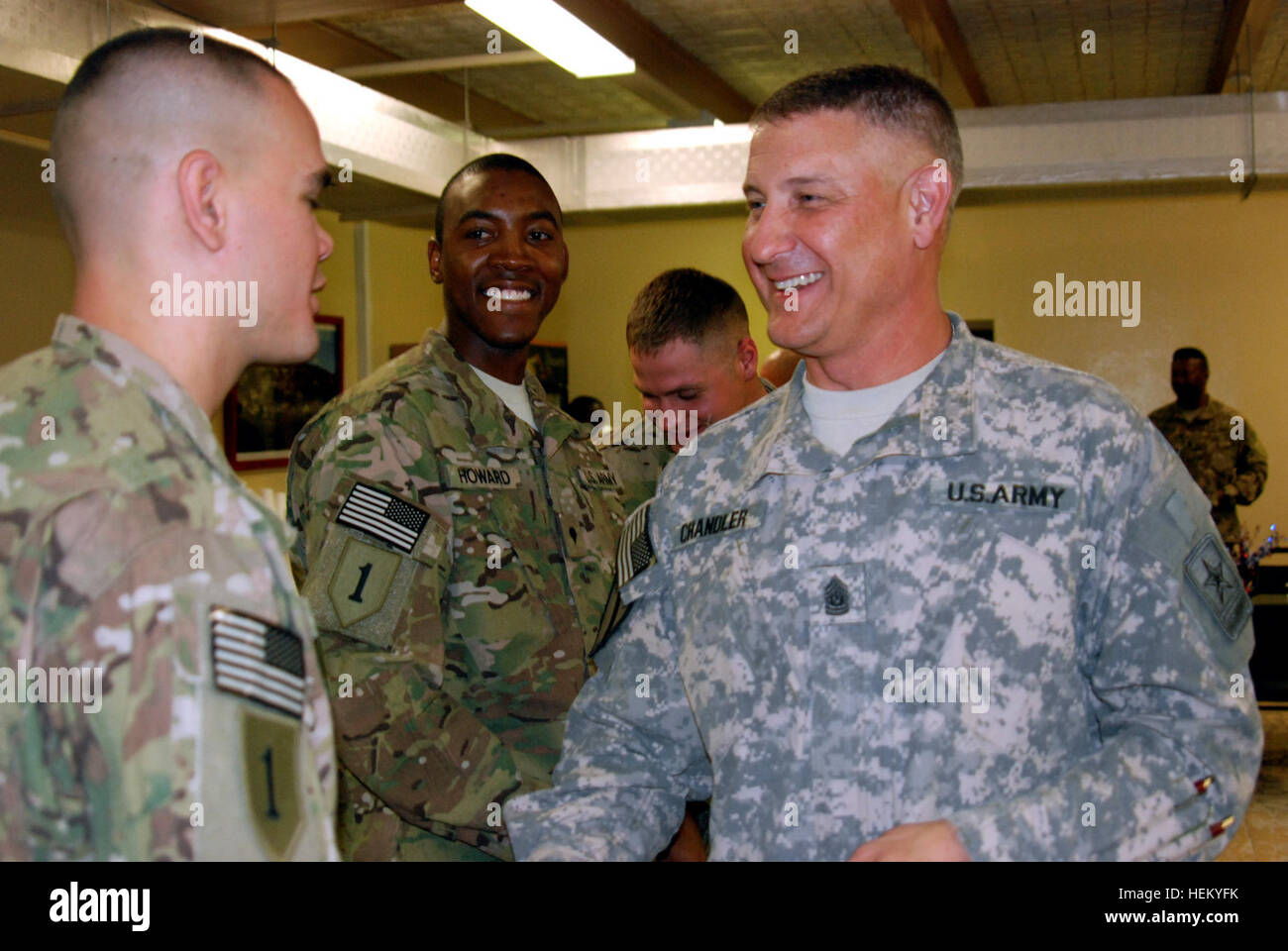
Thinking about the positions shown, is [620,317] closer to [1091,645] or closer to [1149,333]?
[1149,333]

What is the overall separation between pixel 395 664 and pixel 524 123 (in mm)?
6745

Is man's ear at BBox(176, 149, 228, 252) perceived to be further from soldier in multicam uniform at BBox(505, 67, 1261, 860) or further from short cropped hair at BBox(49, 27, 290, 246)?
soldier in multicam uniform at BBox(505, 67, 1261, 860)

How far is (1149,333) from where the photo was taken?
8.39 metres

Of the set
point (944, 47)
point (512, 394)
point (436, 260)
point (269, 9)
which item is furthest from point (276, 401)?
point (512, 394)

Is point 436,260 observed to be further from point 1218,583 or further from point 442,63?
point 442,63

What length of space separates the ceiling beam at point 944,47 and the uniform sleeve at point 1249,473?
269 centimetres

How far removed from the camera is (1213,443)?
671 centimetres

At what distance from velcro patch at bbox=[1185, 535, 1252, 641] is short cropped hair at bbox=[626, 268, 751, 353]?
Result: 158cm

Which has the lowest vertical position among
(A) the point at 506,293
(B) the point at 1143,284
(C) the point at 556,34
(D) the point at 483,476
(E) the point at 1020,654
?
(E) the point at 1020,654

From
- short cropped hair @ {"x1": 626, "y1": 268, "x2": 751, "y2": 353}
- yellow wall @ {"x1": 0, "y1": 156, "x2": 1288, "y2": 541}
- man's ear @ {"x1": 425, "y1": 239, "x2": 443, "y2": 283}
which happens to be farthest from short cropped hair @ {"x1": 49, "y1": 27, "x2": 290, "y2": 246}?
yellow wall @ {"x1": 0, "y1": 156, "x2": 1288, "y2": 541}

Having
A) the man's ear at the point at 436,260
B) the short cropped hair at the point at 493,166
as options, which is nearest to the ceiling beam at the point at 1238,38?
the short cropped hair at the point at 493,166

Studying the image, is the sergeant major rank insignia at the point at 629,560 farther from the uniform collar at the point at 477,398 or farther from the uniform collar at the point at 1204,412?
the uniform collar at the point at 1204,412

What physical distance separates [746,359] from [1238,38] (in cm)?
462
